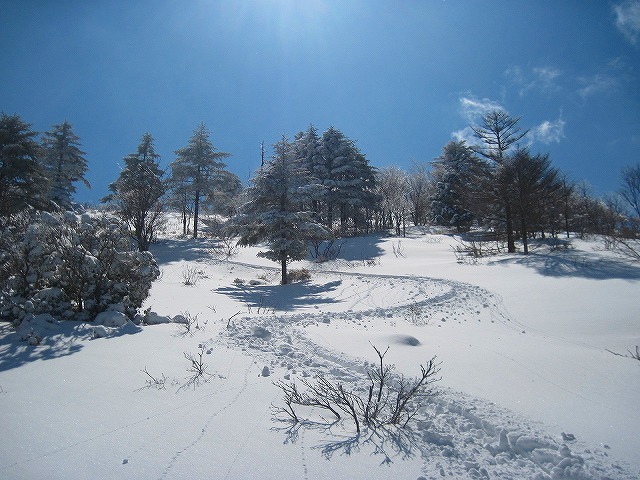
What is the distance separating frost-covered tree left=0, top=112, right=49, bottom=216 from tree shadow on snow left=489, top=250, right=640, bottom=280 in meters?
24.5

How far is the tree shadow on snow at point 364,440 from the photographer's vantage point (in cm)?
243

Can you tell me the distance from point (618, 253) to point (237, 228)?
16052 millimetres

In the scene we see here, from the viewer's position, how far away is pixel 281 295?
1063 cm

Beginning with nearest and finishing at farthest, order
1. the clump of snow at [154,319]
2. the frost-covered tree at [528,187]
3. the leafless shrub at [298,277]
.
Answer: the clump of snow at [154,319] → the leafless shrub at [298,277] → the frost-covered tree at [528,187]

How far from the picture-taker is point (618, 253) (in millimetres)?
13000

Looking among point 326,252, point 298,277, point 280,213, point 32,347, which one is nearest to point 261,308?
point 32,347

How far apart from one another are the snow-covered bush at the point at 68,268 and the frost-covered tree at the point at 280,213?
22.0 feet

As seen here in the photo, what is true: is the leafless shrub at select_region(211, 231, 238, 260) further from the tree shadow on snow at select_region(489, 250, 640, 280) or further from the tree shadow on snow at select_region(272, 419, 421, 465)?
the tree shadow on snow at select_region(272, 419, 421, 465)

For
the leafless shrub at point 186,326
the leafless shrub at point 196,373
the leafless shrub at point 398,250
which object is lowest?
the leafless shrub at point 196,373

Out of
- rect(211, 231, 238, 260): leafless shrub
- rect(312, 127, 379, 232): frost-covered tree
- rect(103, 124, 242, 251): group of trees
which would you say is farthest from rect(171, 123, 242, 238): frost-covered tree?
rect(312, 127, 379, 232): frost-covered tree

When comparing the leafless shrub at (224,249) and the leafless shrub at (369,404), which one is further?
the leafless shrub at (224,249)

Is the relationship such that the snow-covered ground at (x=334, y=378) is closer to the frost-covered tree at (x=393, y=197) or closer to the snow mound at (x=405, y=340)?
the snow mound at (x=405, y=340)

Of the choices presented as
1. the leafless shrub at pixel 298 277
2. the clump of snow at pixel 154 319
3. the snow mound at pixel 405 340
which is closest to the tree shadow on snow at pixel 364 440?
the snow mound at pixel 405 340

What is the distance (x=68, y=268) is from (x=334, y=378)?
5259 mm
